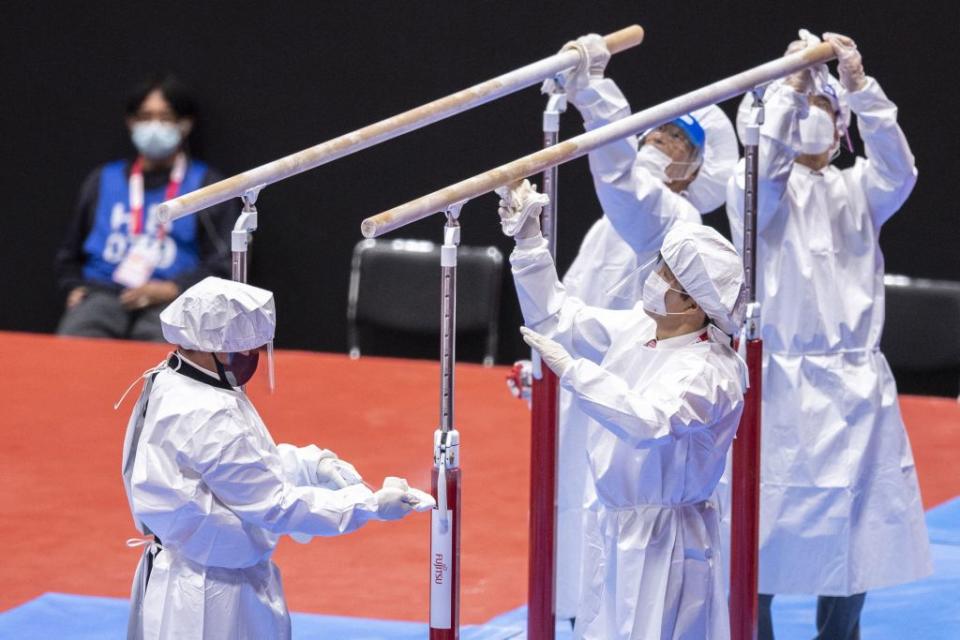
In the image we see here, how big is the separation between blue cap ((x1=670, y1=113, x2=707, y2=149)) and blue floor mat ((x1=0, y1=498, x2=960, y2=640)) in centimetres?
133

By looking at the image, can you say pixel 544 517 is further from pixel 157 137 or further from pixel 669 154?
pixel 157 137

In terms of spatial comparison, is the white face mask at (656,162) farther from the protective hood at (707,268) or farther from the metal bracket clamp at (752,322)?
the protective hood at (707,268)

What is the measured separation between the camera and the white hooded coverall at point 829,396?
4.17 meters

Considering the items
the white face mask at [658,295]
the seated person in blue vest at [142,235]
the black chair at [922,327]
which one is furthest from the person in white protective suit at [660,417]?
the seated person in blue vest at [142,235]

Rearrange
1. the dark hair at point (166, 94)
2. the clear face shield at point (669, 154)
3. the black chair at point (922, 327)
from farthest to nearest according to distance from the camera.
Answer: the dark hair at point (166, 94), the black chair at point (922, 327), the clear face shield at point (669, 154)

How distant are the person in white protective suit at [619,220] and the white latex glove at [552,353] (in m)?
0.87

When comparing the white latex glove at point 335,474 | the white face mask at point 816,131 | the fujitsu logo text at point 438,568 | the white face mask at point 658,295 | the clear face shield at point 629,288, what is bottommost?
the fujitsu logo text at point 438,568

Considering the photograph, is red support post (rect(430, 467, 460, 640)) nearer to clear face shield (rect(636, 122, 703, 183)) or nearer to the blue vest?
clear face shield (rect(636, 122, 703, 183))

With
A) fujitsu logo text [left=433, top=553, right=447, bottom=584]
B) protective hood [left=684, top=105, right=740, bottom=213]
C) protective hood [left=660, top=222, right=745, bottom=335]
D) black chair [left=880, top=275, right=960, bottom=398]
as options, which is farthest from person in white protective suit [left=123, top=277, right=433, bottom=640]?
black chair [left=880, top=275, right=960, bottom=398]

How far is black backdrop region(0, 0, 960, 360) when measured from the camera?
6.91 metres

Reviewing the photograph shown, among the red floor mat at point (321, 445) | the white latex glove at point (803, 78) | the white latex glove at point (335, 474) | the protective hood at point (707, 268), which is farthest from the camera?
the red floor mat at point (321, 445)

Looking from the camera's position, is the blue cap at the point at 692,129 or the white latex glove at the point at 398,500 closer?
the white latex glove at the point at 398,500

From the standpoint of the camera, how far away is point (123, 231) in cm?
740

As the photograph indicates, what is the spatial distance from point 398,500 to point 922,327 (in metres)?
3.96
